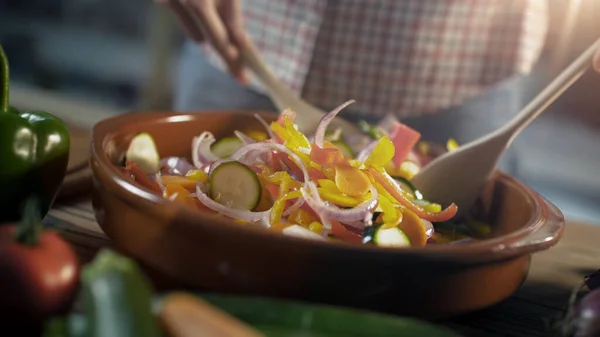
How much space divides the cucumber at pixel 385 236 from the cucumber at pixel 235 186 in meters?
0.18

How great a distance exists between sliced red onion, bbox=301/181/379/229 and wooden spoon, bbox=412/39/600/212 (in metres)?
0.27

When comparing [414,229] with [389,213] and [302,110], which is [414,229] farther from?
[302,110]

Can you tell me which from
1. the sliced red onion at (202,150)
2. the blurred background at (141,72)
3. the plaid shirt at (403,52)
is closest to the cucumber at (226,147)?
the sliced red onion at (202,150)

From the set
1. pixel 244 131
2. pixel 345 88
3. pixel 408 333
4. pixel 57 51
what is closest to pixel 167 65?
pixel 57 51

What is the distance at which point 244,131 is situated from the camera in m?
1.46

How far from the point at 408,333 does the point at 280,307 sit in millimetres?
122

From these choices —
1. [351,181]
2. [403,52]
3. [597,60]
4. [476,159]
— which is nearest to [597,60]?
[597,60]

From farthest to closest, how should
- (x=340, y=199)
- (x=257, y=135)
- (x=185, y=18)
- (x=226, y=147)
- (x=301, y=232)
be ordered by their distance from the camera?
→ (x=185, y=18), (x=257, y=135), (x=226, y=147), (x=340, y=199), (x=301, y=232)

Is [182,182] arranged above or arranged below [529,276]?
above

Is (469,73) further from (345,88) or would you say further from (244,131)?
(244,131)

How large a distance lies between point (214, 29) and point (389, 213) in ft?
2.89

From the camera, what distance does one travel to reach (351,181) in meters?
1.00

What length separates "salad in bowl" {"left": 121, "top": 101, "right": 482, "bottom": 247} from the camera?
3.17 ft

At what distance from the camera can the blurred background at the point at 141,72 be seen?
13.6ft
